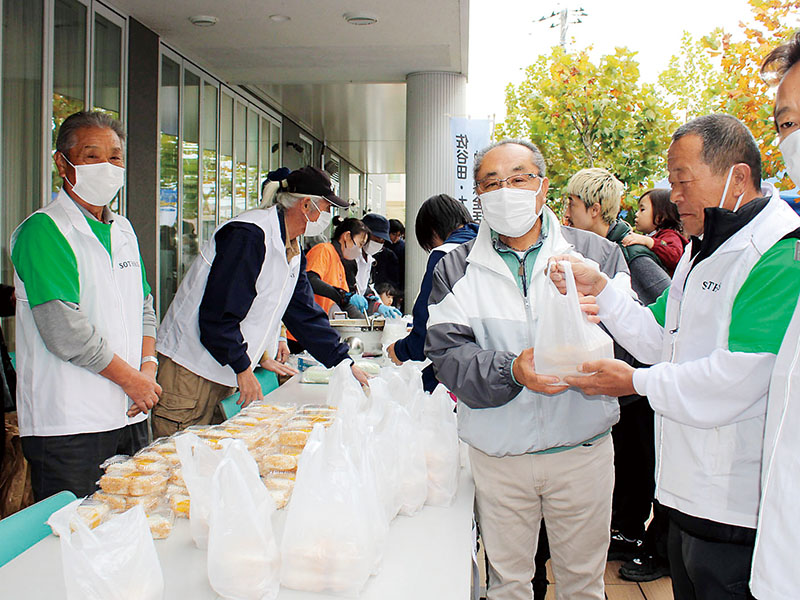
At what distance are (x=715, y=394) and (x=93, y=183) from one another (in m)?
2.23

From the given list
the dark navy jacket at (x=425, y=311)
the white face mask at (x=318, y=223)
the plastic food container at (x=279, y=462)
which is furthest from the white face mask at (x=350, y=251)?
the plastic food container at (x=279, y=462)

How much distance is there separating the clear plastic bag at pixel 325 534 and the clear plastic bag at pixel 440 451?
0.55 m

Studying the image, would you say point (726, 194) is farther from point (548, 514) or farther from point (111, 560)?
point (111, 560)

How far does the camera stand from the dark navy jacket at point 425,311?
9.15ft

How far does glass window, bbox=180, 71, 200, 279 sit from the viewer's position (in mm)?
7215

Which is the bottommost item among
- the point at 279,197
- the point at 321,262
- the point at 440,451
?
the point at 440,451

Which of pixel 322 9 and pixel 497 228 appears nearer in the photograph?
pixel 497 228

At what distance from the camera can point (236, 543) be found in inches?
54.7

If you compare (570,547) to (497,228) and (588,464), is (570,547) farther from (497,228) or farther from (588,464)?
(497,228)

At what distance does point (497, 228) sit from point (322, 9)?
4.34 m

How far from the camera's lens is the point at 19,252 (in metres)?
2.35

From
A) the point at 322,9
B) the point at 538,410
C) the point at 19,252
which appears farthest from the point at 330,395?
the point at 322,9

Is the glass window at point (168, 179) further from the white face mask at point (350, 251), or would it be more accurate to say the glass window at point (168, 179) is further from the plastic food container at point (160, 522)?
the plastic food container at point (160, 522)

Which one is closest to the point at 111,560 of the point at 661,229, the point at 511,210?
the point at 511,210
